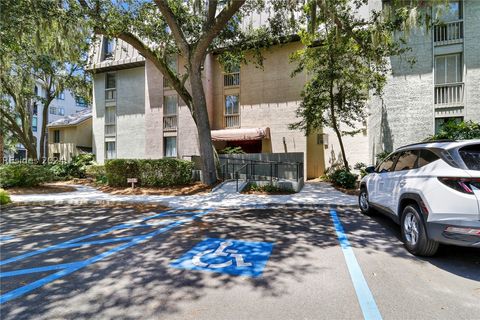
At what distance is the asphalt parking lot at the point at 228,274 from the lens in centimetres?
280

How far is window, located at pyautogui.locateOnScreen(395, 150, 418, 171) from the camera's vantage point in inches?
190

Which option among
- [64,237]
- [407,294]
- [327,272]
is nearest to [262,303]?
[327,272]

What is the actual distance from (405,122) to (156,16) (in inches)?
541

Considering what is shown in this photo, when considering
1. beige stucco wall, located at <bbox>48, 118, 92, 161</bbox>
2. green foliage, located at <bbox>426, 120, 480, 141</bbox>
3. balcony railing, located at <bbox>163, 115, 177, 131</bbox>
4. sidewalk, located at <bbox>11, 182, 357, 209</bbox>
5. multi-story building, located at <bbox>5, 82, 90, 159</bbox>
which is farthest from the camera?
multi-story building, located at <bbox>5, 82, 90, 159</bbox>

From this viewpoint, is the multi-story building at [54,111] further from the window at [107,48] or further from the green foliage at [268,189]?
the green foliage at [268,189]

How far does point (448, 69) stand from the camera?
1330 cm

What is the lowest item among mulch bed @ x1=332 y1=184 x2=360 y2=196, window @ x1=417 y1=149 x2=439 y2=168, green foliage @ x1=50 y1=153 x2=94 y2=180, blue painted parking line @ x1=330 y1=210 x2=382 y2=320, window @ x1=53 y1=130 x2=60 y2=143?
mulch bed @ x1=332 y1=184 x2=360 y2=196

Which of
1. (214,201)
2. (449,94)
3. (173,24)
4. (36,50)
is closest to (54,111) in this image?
(36,50)

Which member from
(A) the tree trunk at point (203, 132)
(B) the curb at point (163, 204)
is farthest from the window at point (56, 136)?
(A) the tree trunk at point (203, 132)

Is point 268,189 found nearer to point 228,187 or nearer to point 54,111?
point 228,187

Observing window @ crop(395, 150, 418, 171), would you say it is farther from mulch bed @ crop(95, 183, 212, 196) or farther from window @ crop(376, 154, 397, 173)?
mulch bed @ crop(95, 183, 212, 196)

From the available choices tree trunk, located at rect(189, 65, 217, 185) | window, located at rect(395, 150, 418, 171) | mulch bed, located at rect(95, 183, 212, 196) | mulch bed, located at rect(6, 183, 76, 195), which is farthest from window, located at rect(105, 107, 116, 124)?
window, located at rect(395, 150, 418, 171)

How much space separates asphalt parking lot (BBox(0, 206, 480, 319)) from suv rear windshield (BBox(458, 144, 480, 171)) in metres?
1.46

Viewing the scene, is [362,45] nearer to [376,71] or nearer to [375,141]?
[376,71]
